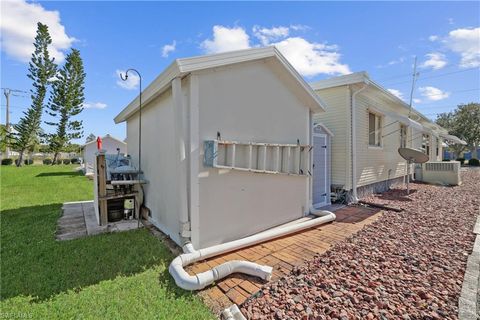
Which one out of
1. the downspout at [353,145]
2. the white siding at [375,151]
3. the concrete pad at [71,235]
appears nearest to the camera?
the concrete pad at [71,235]

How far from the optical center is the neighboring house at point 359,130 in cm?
726

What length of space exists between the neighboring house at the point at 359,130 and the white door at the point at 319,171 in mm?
800

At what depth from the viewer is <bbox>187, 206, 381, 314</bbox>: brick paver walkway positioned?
259 cm

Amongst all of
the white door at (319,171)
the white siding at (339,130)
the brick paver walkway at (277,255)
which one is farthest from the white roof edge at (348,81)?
the brick paver walkway at (277,255)

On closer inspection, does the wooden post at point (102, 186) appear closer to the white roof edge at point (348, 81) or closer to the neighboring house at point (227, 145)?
the neighboring house at point (227, 145)

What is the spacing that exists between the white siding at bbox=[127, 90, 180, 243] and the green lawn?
1.58ft

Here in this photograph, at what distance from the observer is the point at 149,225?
514cm

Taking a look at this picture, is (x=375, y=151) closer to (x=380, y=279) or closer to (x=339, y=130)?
(x=339, y=130)

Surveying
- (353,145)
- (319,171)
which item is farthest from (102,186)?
(353,145)

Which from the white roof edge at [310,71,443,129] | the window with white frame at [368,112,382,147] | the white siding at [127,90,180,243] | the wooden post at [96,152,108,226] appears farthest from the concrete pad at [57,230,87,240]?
the window with white frame at [368,112,382,147]

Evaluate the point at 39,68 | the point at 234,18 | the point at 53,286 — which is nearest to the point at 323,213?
the point at 53,286

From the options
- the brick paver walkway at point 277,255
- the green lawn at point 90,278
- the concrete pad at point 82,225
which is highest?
the concrete pad at point 82,225

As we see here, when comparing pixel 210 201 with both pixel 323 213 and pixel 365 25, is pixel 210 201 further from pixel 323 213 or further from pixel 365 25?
pixel 365 25

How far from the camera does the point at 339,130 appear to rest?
24.5 ft
